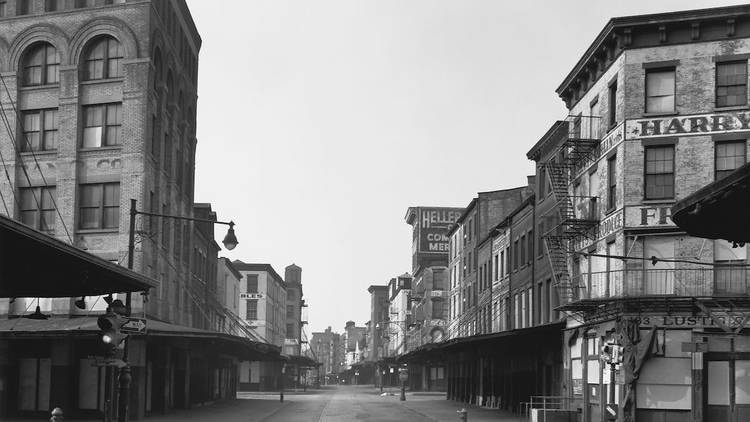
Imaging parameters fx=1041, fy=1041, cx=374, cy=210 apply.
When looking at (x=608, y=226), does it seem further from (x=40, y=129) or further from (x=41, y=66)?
(x=41, y=66)

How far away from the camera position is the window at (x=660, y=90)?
125 feet

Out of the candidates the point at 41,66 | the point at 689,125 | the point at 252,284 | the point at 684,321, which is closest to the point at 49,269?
the point at 684,321

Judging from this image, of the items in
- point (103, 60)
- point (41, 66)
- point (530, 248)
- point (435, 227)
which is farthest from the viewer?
point (435, 227)

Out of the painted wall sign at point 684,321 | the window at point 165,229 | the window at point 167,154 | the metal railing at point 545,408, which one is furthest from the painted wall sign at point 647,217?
the window at point 167,154

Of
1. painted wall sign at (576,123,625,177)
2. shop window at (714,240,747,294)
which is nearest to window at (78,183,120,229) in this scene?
painted wall sign at (576,123,625,177)

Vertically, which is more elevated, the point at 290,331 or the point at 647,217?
the point at 647,217

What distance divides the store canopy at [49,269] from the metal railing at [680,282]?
22.5m

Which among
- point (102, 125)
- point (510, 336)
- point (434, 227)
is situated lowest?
point (510, 336)

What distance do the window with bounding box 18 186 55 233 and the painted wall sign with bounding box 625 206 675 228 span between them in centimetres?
2409

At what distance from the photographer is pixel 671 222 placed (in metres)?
37.8

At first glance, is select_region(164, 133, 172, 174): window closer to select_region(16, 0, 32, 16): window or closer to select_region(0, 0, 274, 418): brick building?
select_region(0, 0, 274, 418): brick building

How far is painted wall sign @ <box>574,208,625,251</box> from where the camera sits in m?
38.4

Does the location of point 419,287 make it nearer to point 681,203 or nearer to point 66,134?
point 66,134

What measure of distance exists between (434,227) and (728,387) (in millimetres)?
87379
